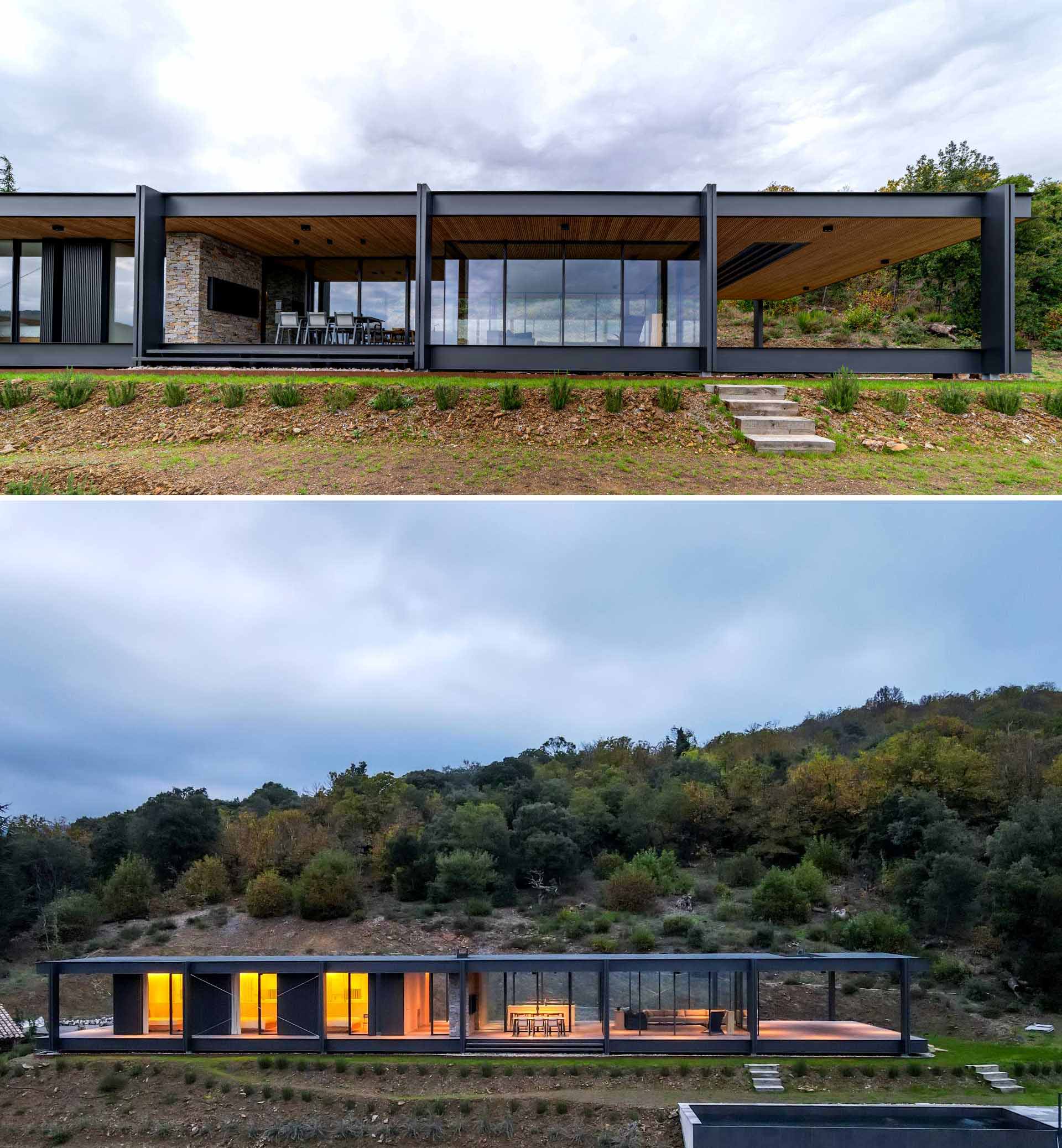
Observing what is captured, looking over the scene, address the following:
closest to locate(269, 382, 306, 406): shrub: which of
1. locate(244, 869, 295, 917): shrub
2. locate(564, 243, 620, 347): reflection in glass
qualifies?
locate(564, 243, 620, 347): reflection in glass

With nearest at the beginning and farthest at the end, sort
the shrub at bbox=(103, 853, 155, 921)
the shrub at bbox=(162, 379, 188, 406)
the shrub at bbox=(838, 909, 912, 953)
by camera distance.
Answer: the shrub at bbox=(162, 379, 188, 406)
the shrub at bbox=(838, 909, 912, 953)
the shrub at bbox=(103, 853, 155, 921)

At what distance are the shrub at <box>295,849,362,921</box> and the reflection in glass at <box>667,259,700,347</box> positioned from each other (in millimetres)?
15535

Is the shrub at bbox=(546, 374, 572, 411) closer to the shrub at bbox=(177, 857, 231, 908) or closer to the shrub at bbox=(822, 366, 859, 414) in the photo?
the shrub at bbox=(822, 366, 859, 414)

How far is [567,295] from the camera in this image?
17.5 m

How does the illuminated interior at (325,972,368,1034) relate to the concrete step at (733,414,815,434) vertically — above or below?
below

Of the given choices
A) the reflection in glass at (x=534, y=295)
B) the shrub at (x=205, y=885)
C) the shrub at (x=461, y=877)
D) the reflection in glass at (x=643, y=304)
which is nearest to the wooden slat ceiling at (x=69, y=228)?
the reflection in glass at (x=534, y=295)

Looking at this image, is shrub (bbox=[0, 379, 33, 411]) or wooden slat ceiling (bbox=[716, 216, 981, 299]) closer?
shrub (bbox=[0, 379, 33, 411])

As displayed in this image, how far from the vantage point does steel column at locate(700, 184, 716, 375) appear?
15.0 m

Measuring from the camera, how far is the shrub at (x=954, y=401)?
1345 cm

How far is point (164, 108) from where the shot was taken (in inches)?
1212

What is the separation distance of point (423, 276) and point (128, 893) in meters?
18.4

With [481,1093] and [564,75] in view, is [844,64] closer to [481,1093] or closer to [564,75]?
[564,75]

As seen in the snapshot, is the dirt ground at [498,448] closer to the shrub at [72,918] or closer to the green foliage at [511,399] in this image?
the green foliage at [511,399]

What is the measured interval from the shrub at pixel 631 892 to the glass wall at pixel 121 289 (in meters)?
16.8
